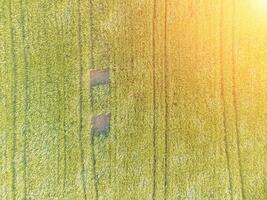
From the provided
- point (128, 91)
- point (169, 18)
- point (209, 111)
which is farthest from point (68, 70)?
point (209, 111)

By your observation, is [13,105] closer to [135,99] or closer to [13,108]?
[13,108]

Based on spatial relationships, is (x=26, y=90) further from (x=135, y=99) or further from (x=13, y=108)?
A: (x=135, y=99)

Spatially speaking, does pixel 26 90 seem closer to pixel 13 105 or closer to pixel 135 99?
pixel 13 105

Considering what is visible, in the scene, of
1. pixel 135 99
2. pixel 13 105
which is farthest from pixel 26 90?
pixel 135 99

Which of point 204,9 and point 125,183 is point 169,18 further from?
point 125,183

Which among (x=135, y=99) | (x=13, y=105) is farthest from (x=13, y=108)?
(x=135, y=99)

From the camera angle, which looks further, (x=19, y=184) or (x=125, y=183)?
(x=125, y=183)

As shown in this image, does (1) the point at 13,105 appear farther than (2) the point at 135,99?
No

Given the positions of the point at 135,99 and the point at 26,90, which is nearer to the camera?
the point at 26,90
